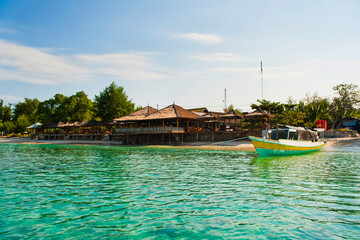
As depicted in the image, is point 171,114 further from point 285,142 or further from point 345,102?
point 345,102

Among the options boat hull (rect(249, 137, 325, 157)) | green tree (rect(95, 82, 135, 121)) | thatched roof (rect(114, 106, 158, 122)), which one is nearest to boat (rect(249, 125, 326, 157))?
boat hull (rect(249, 137, 325, 157))

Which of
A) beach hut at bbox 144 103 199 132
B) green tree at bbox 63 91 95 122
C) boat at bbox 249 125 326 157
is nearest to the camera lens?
boat at bbox 249 125 326 157

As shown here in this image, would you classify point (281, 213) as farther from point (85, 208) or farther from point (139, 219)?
point (85, 208)

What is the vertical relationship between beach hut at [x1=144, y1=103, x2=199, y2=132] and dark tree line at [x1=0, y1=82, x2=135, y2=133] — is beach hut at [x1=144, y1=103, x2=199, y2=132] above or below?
below

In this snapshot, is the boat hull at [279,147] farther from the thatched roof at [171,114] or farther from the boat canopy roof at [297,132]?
the thatched roof at [171,114]

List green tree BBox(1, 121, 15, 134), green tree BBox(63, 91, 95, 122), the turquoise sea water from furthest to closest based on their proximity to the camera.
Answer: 1. green tree BBox(1, 121, 15, 134)
2. green tree BBox(63, 91, 95, 122)
3. the turquoise sea water

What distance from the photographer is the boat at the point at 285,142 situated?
17859mm

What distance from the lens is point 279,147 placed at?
1870 cm

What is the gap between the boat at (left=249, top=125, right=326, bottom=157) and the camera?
703 inches

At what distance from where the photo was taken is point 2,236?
4.48m

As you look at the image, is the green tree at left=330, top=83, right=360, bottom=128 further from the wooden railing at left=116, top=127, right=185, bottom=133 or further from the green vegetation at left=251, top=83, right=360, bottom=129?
the wooden railing at left=116, top=127, right=185, bottom=133

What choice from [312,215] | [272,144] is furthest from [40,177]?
[272,144]

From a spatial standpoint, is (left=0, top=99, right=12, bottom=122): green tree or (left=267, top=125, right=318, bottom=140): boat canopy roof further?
(left=0, top=99, right=12, bottom=122): green tree

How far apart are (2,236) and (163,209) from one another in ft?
10.7
